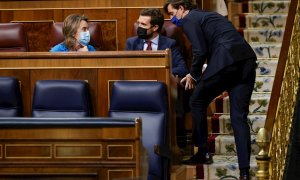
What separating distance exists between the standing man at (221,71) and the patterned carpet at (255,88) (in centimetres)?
18

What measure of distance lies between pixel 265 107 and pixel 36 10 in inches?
48.8

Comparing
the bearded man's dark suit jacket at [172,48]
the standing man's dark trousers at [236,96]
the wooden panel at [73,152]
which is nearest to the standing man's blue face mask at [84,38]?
the bearded man's dark suit jacket at [172,48]

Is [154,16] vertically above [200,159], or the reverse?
[154,16]

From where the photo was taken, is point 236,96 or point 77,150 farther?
point 236,96

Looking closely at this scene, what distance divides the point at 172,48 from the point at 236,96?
0.47 metres

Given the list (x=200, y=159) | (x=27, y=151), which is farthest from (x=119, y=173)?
(x=200, y=159)

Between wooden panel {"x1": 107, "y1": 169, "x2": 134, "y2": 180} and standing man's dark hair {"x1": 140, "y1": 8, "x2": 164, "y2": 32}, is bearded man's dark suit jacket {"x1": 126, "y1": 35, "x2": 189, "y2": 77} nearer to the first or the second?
standing man's dark hair {"x1": 140, "y1": 8, "x2": 164, "y2": 32}

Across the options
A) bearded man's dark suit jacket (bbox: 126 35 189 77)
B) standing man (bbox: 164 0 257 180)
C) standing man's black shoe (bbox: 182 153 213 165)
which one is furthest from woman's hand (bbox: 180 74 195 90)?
standing man's black shoe (bbox: 182 153 213 165)

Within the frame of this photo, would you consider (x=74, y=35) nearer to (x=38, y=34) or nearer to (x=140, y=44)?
(x=140, y=44)

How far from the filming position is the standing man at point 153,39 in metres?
3.49

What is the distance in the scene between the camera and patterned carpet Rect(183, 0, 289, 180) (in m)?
3.34

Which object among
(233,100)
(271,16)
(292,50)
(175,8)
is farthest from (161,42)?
(271,16)

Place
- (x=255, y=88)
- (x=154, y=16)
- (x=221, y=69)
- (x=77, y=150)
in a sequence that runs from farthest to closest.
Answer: (x=255, y=88) → (x=154, y=16) → (x=221, y=69) → (x=77, y=150)

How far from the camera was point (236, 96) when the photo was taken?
316cm
